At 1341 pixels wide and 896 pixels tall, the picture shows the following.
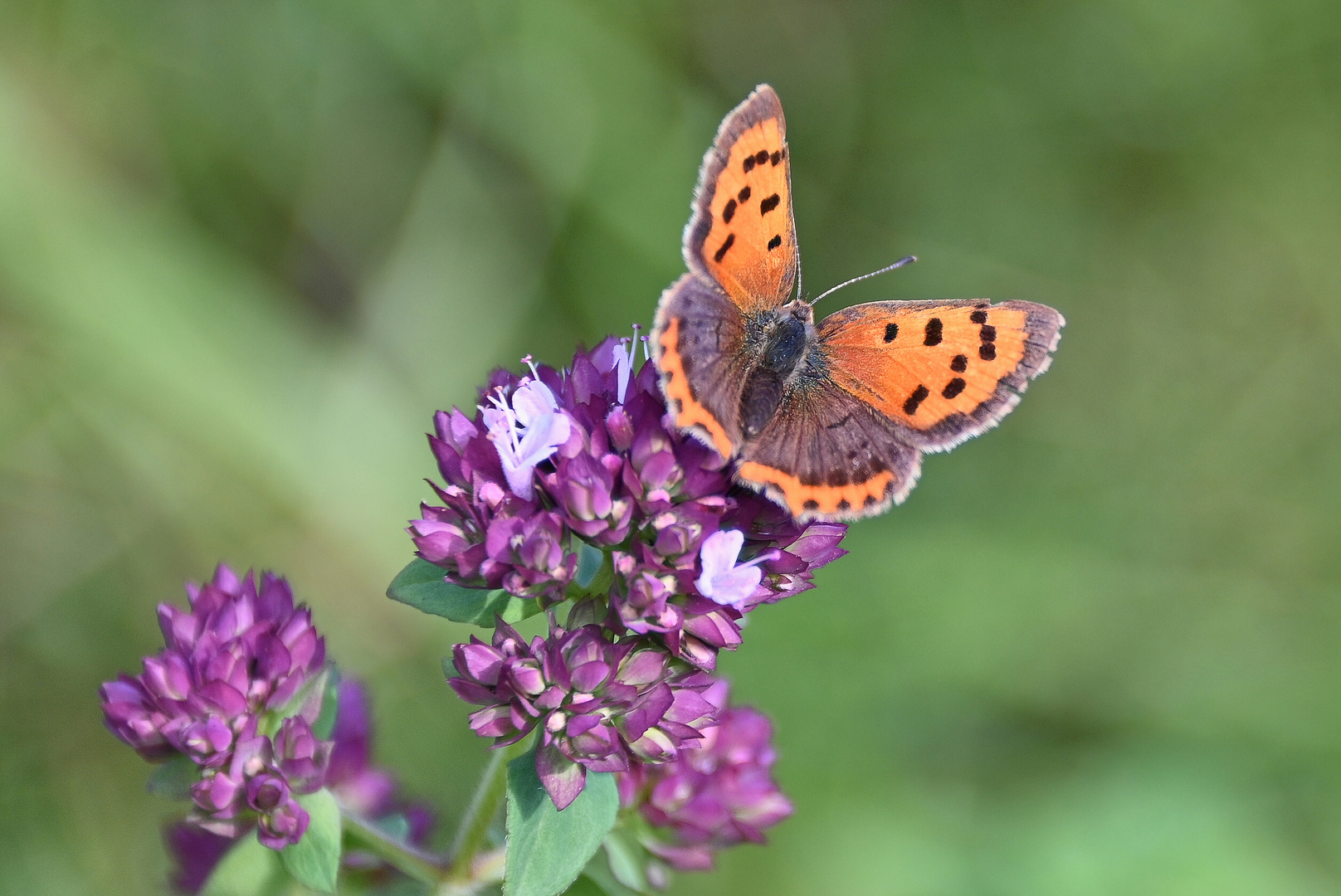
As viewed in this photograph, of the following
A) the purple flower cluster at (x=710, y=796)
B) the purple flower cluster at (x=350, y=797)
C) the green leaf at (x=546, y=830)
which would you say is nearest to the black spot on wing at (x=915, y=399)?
the purple flower cluster at (x=710, y=796)

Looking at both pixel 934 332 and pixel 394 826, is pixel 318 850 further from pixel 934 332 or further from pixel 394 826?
pixel 934 332

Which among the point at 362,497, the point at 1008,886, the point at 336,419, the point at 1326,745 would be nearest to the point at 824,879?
the point at 1008,886

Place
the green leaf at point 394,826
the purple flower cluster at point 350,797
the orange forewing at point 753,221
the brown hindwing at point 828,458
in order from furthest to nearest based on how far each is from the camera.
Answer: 1. the purple flower cluster at point 350,797
2. the green leaf at point 394,826
3. the orange forewing at point 753,221
4. the brown hindwing at point 828,458

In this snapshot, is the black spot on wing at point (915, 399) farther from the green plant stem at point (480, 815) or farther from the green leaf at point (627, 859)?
the green leaf at point (627, 859)

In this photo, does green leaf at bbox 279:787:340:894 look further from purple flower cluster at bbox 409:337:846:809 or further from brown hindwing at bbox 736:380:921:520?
brown hindwing at bbox 736:380:921:520

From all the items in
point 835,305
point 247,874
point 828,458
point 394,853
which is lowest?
point 247,874

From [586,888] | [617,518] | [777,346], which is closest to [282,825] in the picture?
[586,888]
